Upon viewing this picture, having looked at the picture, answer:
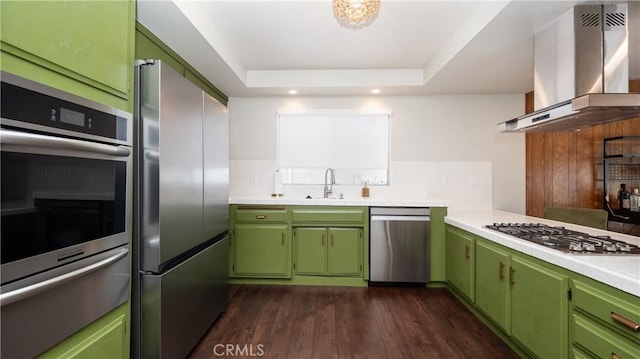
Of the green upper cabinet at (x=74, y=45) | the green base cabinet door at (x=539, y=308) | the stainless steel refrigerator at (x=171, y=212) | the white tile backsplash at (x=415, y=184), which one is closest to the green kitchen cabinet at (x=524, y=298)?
the green base cabinet door at (x=539, y=308)

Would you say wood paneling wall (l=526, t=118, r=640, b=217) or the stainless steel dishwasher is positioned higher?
wood paneling wall (l=526, t=118, r=640, b=217)

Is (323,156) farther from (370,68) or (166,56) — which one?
(166,56)

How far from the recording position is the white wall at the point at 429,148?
11.3 feet

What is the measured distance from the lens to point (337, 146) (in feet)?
11.7

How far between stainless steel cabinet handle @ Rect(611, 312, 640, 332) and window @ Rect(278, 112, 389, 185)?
249cm

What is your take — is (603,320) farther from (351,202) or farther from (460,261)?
(351,202)

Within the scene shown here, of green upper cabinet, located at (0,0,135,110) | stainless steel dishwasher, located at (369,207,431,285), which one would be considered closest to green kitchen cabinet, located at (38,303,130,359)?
green upper cabinet, located at (0,0,135,110)

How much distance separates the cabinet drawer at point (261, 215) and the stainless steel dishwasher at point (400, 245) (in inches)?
38.4

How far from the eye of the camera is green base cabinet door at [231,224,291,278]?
9.89 ft

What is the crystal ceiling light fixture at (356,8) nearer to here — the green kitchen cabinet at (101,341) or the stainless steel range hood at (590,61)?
the stainless steel range hood at (590,61)

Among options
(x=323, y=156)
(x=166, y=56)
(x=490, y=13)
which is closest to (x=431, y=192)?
(x=323, y=156)

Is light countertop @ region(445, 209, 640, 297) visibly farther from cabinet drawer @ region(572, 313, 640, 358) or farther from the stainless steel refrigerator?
the stainless steel refrigerator

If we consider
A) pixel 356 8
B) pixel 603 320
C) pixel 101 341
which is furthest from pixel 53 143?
pixel 603 320

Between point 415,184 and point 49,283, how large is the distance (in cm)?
333
